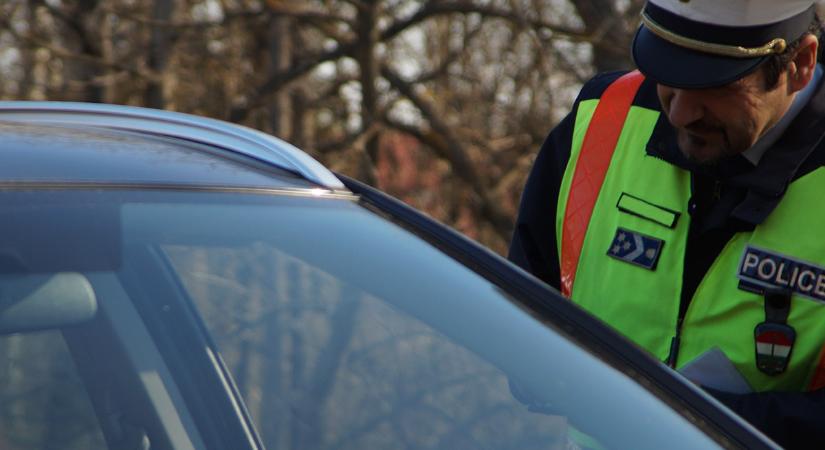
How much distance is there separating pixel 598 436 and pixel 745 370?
0.67 metres

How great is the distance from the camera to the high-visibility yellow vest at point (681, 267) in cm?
230

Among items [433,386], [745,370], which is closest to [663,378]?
[433,386]

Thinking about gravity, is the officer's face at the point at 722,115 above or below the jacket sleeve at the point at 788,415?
above

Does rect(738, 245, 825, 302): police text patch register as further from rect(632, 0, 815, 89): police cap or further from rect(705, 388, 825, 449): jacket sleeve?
rect(632, 0, 815, 89): police cap

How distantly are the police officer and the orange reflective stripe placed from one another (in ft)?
0.09

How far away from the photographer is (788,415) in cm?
219

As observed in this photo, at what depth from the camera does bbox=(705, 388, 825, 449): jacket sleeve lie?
219 centimetres

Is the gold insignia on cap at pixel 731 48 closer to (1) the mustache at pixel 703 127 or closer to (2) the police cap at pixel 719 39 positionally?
(2) the police cap at pixel 719 39

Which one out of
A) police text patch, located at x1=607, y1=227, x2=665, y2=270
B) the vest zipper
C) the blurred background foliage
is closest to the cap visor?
police text patch, located at x1=607, y1=227, x2=665, y2=270

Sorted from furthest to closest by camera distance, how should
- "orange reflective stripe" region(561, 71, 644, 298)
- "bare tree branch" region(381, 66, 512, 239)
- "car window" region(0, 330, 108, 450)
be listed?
"bare tree branch" region(381, 66, 512, 239)
"orange reflective stripe" region(561, 71, 644, 298)
"car window" region(0, 330, 108, 450)

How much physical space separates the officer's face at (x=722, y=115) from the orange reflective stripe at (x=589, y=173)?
0.24m

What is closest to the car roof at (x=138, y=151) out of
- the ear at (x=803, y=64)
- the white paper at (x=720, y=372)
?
the white paper at (x=720, y=372)

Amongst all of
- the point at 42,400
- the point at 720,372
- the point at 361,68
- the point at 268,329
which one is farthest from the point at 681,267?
the point at 361,68

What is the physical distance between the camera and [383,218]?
6.55ft
